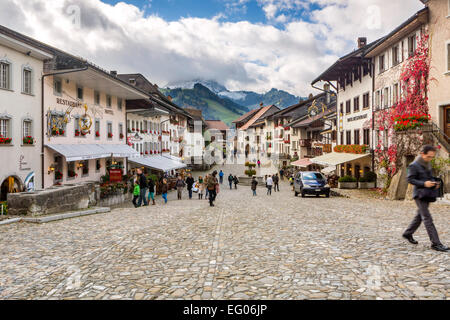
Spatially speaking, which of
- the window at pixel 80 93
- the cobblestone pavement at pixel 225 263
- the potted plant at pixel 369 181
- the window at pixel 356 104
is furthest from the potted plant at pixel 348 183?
the window at pixel 80 93

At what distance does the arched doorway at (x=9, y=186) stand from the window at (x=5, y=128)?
7.36 feet

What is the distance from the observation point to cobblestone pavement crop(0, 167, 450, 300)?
5.03 metres

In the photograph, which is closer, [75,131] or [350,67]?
[75,131]

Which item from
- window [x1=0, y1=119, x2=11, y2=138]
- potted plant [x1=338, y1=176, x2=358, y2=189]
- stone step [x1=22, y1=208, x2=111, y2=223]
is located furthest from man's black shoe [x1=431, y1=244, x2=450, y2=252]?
potted plant [x1=338, y1=176, x2=358, y2=189]

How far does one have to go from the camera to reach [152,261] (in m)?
6.79

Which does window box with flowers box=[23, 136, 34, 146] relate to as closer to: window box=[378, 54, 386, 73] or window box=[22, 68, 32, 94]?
window box=[22, 68, 32, 94]

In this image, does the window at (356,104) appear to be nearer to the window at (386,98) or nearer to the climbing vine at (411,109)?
the window at (386,98)

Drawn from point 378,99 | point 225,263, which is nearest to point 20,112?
point 225,263
